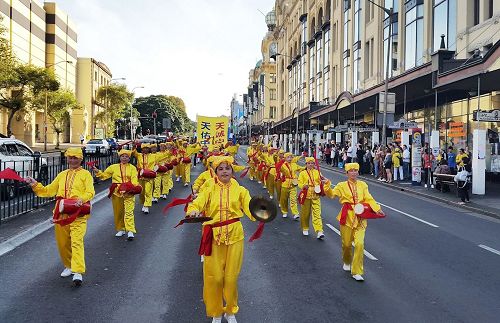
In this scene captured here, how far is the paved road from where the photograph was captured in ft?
18.1

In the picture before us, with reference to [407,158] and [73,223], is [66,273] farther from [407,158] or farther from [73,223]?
[407,158]

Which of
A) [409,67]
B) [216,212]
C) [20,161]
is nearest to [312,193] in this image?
[216,212]

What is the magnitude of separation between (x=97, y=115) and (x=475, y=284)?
248 ft

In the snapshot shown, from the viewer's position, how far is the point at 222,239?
5.12 metres

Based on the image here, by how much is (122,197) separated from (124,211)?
360 millimetres

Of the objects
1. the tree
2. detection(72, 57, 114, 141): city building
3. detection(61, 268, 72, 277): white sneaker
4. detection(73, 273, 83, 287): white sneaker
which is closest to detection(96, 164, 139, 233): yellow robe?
detection(61, 268, 72, 277): white sneaker

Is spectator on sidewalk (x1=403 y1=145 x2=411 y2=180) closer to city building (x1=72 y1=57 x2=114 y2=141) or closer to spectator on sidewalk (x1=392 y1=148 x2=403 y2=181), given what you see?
spectator on sidewalk (x1=392 y1=148 x2=403 y2=181)

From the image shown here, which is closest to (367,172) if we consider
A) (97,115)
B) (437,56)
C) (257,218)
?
(437,56)

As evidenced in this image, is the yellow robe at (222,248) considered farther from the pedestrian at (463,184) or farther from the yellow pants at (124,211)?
the pedestrian at (463,184)

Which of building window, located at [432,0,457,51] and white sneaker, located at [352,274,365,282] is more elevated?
building window, located at [432,0,457,51]

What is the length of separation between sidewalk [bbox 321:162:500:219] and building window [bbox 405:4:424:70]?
384 inches

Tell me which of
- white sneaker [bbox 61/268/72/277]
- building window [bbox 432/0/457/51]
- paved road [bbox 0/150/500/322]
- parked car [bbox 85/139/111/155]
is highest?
building window [bbox 432/0/457/51]

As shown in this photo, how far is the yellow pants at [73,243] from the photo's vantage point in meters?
6.44

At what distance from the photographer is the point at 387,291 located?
21.0ft
